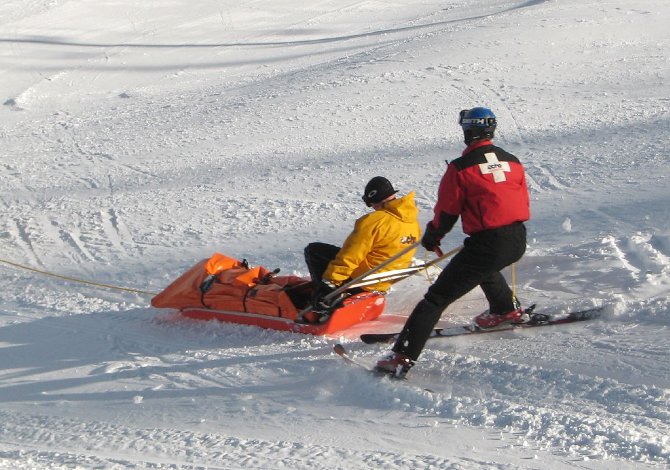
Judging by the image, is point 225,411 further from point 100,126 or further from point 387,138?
point 100,126

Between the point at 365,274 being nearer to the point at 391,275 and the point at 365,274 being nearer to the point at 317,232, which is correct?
the point at 391,275

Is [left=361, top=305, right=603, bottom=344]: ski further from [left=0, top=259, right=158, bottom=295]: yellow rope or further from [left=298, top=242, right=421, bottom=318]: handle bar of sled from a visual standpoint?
[left=0, top=259, right=158, bottom=295]: yellow rope

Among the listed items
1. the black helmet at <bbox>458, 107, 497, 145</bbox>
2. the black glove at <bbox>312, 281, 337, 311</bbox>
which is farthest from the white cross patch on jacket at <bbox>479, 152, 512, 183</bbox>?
the black glove at <bbox>312, 281, 337, 311</bbox>

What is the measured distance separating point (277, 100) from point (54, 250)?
5244 mm

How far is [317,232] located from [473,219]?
3691 millimetres

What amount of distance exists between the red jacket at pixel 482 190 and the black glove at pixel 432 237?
151 millimetres

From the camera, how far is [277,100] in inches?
521

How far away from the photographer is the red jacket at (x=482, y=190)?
16.6 ft

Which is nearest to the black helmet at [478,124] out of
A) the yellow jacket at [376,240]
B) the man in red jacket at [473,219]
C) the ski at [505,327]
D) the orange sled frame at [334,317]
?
the man in red jacket at [473,219]

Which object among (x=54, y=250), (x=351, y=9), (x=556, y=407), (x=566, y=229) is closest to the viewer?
(x=556, y=407)

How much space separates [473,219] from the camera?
16.8 ft

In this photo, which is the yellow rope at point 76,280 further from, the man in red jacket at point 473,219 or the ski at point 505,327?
the man in red jacket at point 473,219

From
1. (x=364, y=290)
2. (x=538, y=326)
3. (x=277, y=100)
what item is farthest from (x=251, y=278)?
(x=277, y=100)

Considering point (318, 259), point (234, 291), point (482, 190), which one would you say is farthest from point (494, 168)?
point (234, 291)
